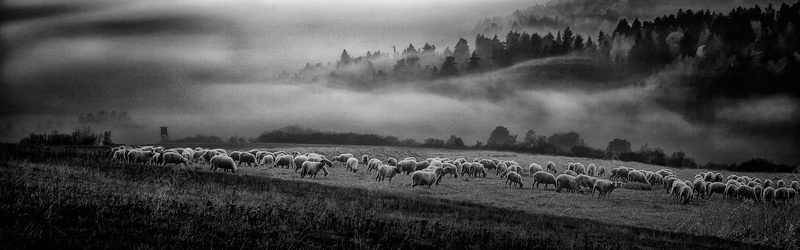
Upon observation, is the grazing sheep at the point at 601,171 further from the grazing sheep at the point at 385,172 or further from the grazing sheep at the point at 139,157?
the grazing sheep at the point at 139,157

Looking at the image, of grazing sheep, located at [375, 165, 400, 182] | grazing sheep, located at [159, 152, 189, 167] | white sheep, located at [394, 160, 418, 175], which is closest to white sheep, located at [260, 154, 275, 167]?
grazing sheep, located at [159, 152, 189, 167]

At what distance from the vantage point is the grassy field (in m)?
9.60

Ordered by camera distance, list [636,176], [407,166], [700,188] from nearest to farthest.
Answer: [700,188], [407,166], [636,176]

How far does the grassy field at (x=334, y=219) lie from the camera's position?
960 centimetres

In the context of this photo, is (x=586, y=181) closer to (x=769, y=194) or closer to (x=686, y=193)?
(x=686, y=193)

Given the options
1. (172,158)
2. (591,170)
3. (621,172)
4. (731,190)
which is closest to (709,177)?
(621,172)

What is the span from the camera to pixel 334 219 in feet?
42.5

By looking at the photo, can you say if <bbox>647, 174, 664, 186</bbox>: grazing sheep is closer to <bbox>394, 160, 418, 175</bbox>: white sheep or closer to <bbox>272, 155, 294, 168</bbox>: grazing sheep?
<bbox>394, 160, 418, 175</bbox>: white sheep

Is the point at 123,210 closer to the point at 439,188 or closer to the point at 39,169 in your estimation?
the point at 39,169

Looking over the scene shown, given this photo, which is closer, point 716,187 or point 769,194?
point 769,194

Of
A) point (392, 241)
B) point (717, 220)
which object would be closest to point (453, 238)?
point (392, 241)

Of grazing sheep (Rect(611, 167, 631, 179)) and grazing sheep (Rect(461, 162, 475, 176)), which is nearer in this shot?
grazing sheep (Rect(461, 162, 475, 176))

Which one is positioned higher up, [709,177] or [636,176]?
[636,176]

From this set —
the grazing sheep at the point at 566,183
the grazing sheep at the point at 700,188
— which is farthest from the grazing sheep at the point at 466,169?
the grazing sheep at the point at 700,188
